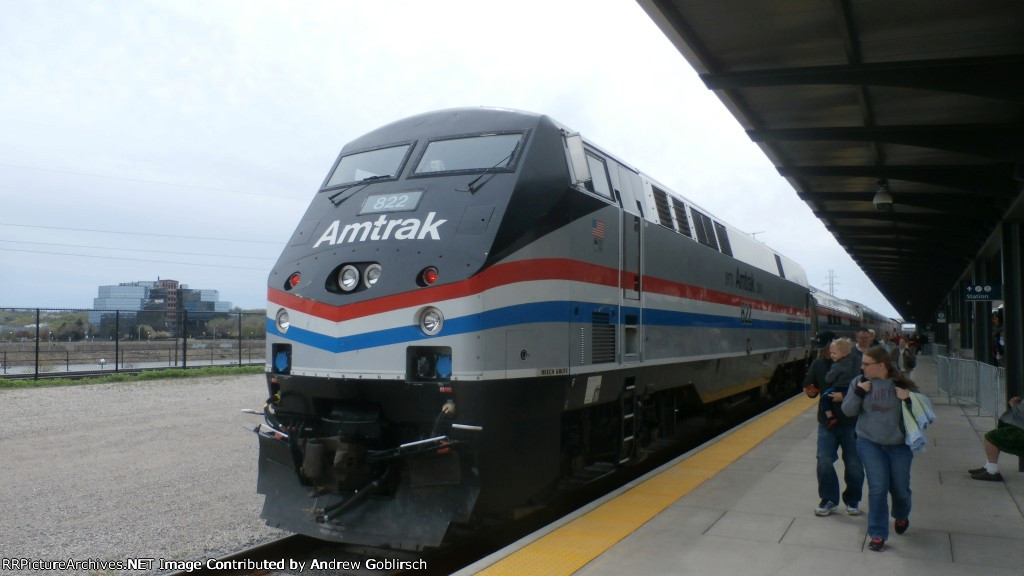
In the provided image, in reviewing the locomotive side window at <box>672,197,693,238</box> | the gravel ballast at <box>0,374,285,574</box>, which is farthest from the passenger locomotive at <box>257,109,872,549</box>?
the locomotive side window at <box>672,197,693,238</box>

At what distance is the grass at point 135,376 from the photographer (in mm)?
17891

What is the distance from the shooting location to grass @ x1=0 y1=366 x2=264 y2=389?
17891 millimetres

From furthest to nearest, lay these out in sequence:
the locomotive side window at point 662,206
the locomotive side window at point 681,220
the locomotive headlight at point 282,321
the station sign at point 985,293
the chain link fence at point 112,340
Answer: the chain link fence at point 112,340, the station sign at point 985,293, the locomotive side window at point 681,220, the locomotive side window at point 662,206, the locomotive headlight at point 282,321

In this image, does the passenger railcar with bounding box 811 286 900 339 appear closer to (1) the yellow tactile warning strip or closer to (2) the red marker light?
(1) the yellow tactile warning strip

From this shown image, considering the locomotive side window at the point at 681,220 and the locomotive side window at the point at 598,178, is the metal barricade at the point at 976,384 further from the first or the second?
the locomotive side window at the point at 598,178

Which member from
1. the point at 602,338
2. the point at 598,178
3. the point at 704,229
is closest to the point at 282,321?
the point at 602,338

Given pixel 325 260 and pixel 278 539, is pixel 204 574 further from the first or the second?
pixel 325 260

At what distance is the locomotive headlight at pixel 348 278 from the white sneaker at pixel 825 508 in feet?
13.9

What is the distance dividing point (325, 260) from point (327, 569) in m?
2.45

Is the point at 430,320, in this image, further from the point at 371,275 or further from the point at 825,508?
the point at 825,508

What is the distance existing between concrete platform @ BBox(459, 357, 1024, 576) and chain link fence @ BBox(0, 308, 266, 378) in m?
17.1

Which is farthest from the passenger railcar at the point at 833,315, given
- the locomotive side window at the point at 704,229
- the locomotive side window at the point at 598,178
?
the locomotive side window at the point at 598,178

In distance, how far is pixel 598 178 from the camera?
308 inches

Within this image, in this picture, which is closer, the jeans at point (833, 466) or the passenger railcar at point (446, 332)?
the passenger railcar at point (446, 332)
